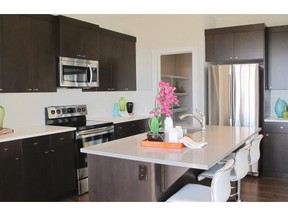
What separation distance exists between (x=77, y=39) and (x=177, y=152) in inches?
102

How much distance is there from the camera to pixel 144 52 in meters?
5.92

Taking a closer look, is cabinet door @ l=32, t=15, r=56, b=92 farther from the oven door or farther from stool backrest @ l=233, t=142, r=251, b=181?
stool backrest @ l=233, t=142, r=251, b=181

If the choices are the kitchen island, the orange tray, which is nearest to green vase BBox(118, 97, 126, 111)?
the kitchen island

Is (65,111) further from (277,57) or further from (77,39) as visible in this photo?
(277,57)

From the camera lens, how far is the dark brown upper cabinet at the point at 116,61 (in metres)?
4.95

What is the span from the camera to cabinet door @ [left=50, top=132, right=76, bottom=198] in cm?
355

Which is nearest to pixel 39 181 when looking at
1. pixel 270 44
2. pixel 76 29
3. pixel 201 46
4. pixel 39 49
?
pixel 39 49

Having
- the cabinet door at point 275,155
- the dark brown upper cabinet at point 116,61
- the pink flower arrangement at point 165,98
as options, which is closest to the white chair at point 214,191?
the pink flower arrangement at point 165,98

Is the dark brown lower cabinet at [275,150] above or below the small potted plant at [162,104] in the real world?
below

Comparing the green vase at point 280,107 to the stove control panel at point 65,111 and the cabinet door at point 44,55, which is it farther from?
the cabinet door at point 44,55

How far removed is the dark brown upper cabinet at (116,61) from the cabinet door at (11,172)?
6.62 ft

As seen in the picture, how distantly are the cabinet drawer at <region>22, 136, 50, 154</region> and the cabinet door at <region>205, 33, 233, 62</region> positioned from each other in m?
3.08

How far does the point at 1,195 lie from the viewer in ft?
9.80
